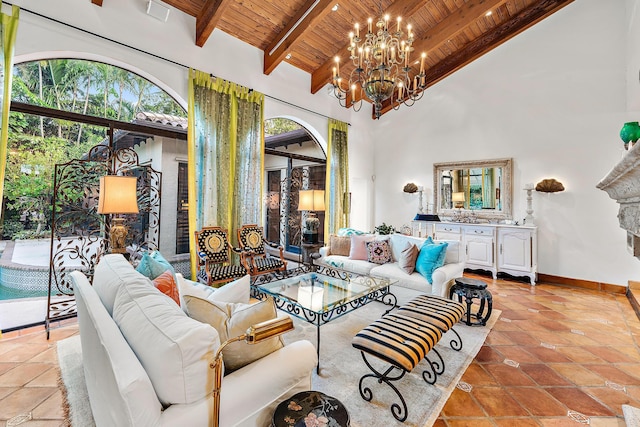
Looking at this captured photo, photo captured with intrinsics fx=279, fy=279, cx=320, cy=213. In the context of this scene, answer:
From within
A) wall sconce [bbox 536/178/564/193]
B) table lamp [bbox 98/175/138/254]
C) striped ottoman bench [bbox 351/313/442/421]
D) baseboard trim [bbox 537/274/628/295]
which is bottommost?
baseboard trim [bbox 537/274/628/295]

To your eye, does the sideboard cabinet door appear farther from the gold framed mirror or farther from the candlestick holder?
the gold framed mirror

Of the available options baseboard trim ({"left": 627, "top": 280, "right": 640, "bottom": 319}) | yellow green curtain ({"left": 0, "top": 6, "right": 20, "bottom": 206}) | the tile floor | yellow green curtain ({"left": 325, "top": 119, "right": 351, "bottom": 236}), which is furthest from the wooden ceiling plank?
yellow green curtain ({"left": 0, "top": 6, "right": 20, "bottom": 206})

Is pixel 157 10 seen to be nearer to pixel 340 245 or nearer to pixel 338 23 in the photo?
pixel 338 23

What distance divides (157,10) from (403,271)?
14.5 ft

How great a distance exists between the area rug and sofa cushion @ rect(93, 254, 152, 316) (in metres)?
0.81

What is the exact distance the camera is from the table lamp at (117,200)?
8.46ft

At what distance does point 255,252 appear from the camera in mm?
4176

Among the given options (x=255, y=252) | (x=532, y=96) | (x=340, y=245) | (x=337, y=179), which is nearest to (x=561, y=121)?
(x=532, y=96)

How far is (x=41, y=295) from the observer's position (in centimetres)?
357

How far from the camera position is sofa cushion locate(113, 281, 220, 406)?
984 millimetres

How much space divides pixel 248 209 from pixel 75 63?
8.67ft

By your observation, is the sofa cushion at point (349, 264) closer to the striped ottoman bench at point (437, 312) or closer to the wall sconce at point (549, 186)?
the striped ottoman bench at point (437, 312)

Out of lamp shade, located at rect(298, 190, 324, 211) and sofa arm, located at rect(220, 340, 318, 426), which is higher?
lamp shade, located at rect(298, 190, 324, 211)

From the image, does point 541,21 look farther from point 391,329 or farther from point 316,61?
point 391,329
